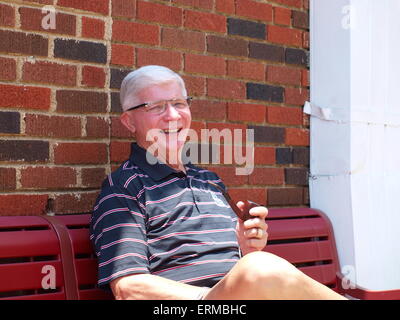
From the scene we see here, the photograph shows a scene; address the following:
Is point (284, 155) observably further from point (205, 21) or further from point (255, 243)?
point (255, 243)

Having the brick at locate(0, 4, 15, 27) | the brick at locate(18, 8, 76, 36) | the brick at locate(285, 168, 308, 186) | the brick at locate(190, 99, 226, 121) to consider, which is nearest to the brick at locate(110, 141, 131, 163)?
the brick at locate(190, 99, 226, 121)

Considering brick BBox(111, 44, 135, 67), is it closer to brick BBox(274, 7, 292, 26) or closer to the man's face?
the man's face

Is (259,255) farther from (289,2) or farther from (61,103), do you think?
(289,2)

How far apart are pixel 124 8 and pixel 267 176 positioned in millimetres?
1066

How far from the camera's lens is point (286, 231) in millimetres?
2643

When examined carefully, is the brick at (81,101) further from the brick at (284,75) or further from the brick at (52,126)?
the brick at (284,75)

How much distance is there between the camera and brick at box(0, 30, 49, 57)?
84.8 inches

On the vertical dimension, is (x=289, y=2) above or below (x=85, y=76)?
above

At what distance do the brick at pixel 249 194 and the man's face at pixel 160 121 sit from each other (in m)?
0.59

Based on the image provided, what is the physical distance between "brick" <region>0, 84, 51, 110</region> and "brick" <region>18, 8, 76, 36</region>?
0.23m

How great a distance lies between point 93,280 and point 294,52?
5.30ft

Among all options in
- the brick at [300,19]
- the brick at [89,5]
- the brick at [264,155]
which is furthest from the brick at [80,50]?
the brick at [300,19]

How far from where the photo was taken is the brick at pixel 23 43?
7.07 feet
